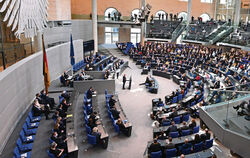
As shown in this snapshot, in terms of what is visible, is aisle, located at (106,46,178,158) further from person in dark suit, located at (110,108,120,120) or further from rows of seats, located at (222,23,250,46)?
rows of seats, located at (222,23,250,46)

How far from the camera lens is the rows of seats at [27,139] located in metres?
7.76

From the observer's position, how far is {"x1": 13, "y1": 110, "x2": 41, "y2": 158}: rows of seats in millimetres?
7763

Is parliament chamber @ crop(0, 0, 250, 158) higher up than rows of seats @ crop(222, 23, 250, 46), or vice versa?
rows of seats @ crop(222, 23, 250, 46)

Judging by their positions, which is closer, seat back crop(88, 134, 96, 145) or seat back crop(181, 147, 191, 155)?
seat back crop(181, 147, 191, 155)

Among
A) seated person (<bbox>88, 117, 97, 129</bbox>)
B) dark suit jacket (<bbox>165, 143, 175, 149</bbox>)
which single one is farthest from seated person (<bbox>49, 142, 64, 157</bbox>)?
dark suit jacket (<bbox>165, 143, 175, 149</bbox>)

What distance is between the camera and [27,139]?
871 cm

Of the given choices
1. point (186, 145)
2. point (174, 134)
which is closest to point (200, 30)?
point (174, 134)

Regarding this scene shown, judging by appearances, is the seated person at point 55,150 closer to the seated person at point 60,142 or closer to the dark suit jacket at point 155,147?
the seated person at point 60,142

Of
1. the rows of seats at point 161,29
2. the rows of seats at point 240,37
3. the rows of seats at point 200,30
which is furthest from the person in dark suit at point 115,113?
the rows of seats at point 161,29

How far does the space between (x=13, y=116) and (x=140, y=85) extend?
1077 centimetres

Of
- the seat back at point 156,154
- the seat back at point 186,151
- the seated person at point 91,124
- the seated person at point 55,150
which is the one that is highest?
the seated person at point 91,124

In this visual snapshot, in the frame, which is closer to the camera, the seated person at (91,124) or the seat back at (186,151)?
the seat back at (186,151)

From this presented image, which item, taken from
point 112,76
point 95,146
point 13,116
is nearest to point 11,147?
point 13,116

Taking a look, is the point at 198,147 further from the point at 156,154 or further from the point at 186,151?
the point at 156,154
